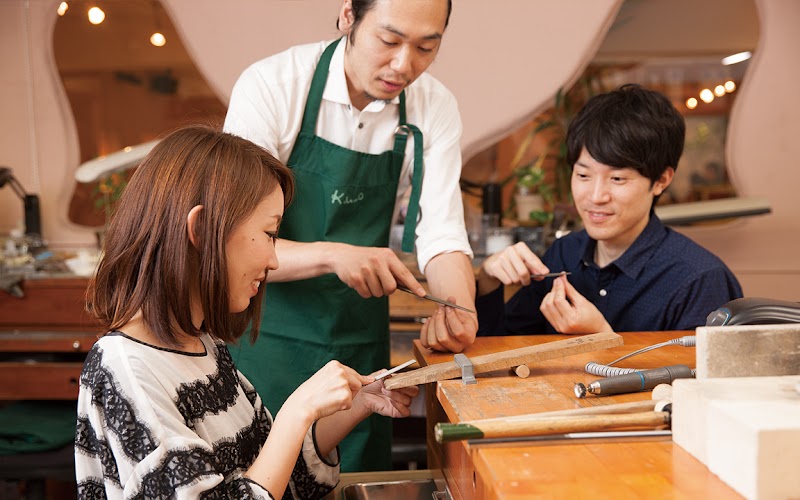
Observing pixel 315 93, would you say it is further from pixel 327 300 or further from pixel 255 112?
pixel 327 300

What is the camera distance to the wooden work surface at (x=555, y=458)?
0.89 m

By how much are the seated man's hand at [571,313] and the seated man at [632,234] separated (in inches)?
6.2

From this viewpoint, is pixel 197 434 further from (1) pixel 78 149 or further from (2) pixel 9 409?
(1) pixel 78 149

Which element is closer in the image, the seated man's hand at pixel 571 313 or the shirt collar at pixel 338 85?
the seated man's hand at pixel 571 313

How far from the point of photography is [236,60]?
3.86m

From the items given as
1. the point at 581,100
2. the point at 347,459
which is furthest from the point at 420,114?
the point at 581,100

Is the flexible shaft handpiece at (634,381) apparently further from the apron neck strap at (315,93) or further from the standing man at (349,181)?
the apron neck strap at (315,93)

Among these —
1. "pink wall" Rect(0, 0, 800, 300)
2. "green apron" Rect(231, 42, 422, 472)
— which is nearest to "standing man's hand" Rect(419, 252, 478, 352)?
"green apron" Rect(231, 42, 422, 472)

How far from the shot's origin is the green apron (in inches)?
80.2

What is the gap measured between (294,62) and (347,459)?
1050 mm

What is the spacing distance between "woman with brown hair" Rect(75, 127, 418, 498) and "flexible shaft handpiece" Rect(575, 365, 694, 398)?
41cm

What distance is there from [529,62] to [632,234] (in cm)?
186

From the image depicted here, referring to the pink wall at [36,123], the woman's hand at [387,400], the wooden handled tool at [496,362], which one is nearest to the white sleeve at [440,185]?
the woman's hand at [387,400]

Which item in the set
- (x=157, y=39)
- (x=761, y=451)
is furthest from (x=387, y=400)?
(x=157, y=39)
